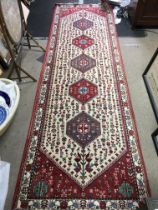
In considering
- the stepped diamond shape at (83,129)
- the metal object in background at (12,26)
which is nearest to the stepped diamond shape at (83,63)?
the metal object in background at (12,26)

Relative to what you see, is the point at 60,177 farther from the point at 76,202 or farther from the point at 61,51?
the point at 61,51

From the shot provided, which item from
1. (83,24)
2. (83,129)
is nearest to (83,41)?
(83,24)

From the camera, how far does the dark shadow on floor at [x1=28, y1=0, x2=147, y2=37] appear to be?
8.11 feet

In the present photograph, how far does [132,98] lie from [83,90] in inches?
18.9

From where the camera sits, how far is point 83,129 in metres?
1.59

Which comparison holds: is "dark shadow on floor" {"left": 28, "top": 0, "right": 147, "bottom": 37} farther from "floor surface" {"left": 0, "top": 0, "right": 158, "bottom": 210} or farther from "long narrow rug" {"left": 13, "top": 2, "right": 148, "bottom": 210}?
"long narrow rug" {"left": 13, "top": 2, "right": 148, "bottom": 210}

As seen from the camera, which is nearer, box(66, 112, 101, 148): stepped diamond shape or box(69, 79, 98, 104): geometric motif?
box(66, 112, 101, 148): stepped diamond shape

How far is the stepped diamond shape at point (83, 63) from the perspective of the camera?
6.74ft

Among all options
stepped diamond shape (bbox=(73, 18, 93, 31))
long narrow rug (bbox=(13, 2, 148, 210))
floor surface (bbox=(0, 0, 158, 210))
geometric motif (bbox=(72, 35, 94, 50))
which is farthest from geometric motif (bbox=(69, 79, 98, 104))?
stepped diamond shape (bbox=(73, 18, 93, 31))

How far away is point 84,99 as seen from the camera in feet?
5.85

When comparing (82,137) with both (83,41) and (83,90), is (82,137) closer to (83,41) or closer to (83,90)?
(83,90)

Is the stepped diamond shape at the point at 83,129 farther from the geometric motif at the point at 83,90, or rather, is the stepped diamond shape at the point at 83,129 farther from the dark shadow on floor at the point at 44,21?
the dark shadow on floor at the point at 44,21

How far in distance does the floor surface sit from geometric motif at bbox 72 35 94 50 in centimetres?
38

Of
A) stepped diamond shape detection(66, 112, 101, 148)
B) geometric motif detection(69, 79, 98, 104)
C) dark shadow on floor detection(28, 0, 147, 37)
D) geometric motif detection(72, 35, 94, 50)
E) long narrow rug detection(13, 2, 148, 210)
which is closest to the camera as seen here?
long narrow rug detection(13, 2, 148, 210)
